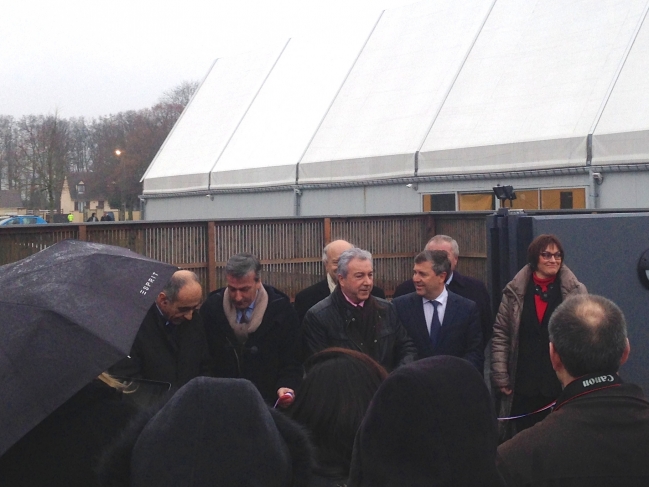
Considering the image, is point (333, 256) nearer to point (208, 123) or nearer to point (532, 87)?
point (532, 87)

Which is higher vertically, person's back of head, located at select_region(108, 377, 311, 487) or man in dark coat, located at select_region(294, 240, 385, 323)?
man in dark coat, located at select_region(294, 240, 385, 323)

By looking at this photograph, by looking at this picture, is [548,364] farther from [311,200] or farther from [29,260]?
[311,200]

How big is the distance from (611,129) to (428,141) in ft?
15.6

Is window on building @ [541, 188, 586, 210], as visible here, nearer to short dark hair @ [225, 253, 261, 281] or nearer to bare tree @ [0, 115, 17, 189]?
short dark hair @ [225, 253, 261, 281]

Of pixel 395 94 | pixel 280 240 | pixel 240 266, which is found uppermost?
pixel 395 94

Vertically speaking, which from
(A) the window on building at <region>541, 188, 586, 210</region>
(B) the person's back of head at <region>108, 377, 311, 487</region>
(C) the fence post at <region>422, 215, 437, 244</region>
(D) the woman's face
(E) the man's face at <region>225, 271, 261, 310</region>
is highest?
(A) the window on building at <region>541, 188, 586, 210</region>

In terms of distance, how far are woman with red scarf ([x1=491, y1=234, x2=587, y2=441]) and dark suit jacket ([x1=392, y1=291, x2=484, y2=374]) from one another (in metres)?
0.26

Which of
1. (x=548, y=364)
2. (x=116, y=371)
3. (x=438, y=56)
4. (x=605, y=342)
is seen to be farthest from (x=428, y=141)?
(x=605, y=342)

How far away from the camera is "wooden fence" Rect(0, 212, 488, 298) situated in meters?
9.14

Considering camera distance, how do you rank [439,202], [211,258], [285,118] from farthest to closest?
[285,118]
[439,202]
[211,258]

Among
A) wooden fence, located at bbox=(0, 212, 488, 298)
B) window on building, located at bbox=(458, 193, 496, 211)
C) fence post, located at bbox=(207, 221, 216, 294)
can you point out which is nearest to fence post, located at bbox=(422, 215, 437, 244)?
wooden fence, located at bbox=(0, 212, 488, 298)

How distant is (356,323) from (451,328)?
0.79 metres

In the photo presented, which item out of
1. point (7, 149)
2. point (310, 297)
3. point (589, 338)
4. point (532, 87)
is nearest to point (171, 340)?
point (310, 297)

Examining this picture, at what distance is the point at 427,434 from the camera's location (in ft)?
7.55
